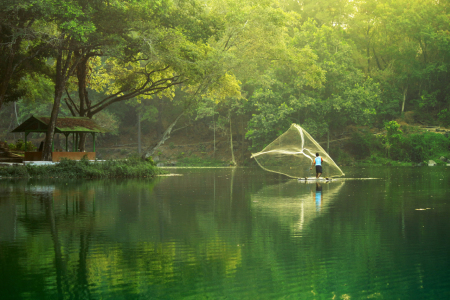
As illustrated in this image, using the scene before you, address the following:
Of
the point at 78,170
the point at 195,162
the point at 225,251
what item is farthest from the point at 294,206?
the point at 195,162

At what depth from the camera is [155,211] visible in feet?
42.1

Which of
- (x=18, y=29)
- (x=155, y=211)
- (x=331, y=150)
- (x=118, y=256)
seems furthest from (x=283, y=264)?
(x=331, y=150)

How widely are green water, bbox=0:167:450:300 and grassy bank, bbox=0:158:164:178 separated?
14.8m

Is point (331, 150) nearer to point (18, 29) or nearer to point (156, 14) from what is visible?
point (156, 14)

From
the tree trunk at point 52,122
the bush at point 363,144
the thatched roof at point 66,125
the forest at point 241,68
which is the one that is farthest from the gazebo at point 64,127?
the bush at point 363,144

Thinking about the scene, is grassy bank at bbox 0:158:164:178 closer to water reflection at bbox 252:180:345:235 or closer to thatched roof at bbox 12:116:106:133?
thatched roof at bbox 12:116:106:133

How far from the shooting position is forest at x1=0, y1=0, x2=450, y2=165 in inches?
1166

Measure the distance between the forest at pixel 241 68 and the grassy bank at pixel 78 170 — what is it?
4.43m

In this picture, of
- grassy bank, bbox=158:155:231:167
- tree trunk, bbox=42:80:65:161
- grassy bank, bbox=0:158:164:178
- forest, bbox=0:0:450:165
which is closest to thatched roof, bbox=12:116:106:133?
tree trunk, bbox=42:80:65:161

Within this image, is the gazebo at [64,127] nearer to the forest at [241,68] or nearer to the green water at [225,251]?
the forest at [241,68]

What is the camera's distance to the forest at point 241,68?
1166 inches

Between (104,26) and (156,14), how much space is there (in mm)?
3200

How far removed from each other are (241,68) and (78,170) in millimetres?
14369

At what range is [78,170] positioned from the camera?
2883 cm
